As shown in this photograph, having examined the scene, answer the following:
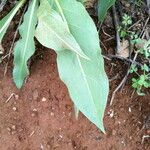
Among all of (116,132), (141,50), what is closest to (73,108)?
(116,132)

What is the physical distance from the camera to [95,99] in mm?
1620

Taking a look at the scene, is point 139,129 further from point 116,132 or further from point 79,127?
point 79,127

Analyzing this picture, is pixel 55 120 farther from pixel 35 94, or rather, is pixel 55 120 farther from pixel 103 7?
pixel 103 7

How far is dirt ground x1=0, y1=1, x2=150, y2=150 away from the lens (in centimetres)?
185

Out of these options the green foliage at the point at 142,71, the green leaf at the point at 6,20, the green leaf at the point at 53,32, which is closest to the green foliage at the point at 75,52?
the green leaf at the point at 53,32

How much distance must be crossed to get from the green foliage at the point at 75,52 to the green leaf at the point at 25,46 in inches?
0.5

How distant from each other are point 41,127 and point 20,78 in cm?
23

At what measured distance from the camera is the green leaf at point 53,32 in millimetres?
1532

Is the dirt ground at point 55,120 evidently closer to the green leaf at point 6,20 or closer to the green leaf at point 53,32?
the green leaf at point 6,20

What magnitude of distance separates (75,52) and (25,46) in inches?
12.8

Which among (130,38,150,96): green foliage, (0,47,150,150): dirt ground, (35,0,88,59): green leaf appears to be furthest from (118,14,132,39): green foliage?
(35,0,88,59): green leaf

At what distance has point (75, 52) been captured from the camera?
157cm

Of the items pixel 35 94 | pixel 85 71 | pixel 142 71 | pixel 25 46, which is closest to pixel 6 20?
pixel 25 46

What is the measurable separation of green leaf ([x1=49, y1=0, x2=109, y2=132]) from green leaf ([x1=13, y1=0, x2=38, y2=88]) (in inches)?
7.3
